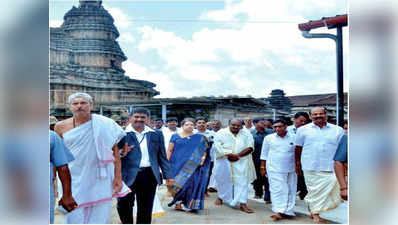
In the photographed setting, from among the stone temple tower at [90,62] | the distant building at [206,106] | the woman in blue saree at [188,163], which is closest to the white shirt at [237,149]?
the woman in blue saree at [188,163]

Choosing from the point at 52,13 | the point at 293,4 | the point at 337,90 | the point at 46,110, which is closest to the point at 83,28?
the point at 52,13

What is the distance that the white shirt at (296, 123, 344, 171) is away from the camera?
159 inches

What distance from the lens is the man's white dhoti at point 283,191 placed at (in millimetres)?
4309

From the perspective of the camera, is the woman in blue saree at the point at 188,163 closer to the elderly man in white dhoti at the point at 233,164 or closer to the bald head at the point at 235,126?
the elderly man in white dhoti at the point at 233,164

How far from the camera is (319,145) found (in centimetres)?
410

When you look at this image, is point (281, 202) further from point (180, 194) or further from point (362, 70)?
point (362, 70)

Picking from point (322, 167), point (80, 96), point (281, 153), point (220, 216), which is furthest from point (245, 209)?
point (80, 96)

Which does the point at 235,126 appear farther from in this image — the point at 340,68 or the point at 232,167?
the point at 340,68

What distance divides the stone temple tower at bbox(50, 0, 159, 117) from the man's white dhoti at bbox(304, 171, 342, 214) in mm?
1783

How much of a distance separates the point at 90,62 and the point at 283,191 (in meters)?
2.32

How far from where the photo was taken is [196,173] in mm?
4867

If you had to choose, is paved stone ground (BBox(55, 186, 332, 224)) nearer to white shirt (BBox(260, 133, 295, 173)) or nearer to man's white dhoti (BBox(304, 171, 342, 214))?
man's white dhoti (BBox(304, 171, 342, 214))

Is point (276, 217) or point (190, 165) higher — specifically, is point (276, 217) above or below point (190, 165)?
below

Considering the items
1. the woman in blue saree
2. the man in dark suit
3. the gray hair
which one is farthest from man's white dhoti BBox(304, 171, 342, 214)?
the gray hair
